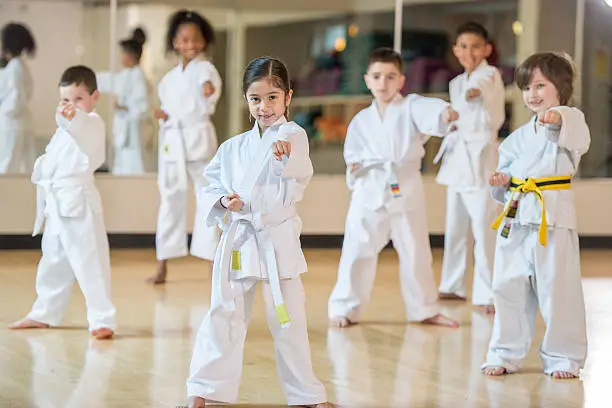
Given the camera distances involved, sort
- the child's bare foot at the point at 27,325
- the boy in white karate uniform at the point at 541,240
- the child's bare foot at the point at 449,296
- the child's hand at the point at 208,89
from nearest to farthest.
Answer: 1. the boy in white karate uniform at the point at 541,240
2. the child's bare foot at the point at 27,325
3. the child's bare foot at the point at 449,296
4. the child's hand at the point at 208,89

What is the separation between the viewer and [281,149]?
→ 10.7ft

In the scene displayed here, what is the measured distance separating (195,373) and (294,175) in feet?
2.25

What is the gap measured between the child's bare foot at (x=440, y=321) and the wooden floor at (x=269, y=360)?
8cm

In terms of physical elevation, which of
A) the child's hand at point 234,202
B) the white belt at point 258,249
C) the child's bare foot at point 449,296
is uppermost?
the child's hand at point 234,202

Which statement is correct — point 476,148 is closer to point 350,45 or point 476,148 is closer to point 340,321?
point 340,321

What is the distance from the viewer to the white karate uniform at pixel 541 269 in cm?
397

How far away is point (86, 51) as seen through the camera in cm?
722

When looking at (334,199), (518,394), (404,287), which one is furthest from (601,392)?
(334,199)

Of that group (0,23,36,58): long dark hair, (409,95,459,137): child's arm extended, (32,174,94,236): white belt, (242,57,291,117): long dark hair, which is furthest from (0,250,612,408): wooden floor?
(0,23,36,58): long dark hair

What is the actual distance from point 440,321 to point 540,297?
1.05m

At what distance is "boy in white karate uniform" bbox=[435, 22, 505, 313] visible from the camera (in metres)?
5.62

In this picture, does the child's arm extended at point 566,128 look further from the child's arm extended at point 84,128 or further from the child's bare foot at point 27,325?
the child's bare foot at point 27,325

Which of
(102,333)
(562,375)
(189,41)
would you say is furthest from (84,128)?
(562,375)

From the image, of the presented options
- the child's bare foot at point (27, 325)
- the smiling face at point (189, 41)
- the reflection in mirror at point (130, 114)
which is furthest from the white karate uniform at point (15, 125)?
the child's bare foot at point (27, 325)
